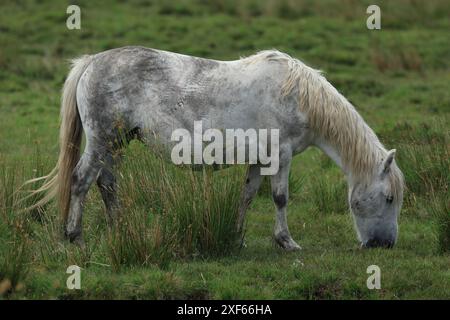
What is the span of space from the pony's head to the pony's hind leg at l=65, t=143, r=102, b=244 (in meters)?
2.37

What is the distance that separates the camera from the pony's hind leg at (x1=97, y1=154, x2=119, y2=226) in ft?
26.1

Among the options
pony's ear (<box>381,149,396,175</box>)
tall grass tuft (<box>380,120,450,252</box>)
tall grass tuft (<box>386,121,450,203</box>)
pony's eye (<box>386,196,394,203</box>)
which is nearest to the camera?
pony's ear (<box>381,149,396,175</box>)

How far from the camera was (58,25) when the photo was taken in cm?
1797

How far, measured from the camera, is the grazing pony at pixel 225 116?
7793 millimetres

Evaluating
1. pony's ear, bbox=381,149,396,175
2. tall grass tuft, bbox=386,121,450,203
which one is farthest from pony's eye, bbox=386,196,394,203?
tall grass tuft, bbox=386,121,450,203

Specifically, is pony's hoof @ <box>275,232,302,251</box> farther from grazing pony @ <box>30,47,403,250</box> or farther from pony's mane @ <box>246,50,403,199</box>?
pony's mane @ <box>246,50,403,199</box>

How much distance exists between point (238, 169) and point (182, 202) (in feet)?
1.98

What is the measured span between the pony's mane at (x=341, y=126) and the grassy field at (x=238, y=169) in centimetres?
71

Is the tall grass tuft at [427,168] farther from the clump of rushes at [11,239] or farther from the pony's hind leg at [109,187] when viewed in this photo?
the clump of rushes at [11,239]

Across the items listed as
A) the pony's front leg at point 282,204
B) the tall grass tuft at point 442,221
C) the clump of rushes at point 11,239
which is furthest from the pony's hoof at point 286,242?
the clump of rushes at point 11,239

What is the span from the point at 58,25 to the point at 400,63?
7.01 m

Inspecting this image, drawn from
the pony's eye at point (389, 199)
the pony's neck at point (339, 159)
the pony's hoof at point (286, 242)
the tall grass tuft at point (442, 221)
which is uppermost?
the pony's neck at point (339, 159)

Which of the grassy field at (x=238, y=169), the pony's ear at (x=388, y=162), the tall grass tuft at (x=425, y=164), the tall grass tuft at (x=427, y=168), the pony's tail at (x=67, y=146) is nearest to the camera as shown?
the grassy field at (x=238, y=169)

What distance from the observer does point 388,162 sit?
7652 millimetres
